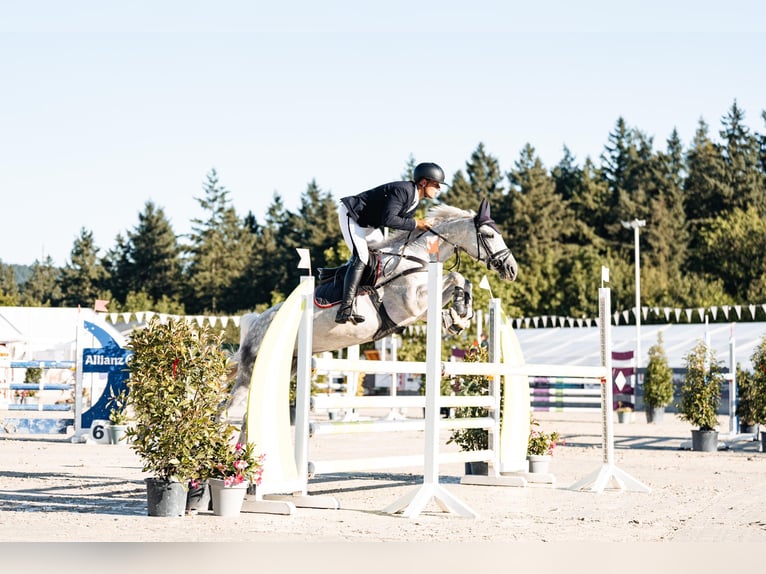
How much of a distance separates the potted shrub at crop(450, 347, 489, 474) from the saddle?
1.86m

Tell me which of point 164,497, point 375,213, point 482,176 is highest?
point 482,176

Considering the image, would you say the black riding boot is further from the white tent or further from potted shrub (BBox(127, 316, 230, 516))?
the white tent

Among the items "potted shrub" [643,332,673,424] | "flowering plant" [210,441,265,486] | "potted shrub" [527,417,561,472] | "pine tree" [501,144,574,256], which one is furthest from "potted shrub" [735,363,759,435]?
"pine tree" [501,144,574,256]

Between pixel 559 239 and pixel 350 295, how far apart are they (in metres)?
49.0

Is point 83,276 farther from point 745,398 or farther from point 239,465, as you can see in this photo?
point 239,465

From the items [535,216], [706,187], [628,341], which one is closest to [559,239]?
[535,216]

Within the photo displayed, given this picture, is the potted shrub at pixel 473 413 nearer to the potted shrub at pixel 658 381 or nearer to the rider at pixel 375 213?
the rider at pixel 375 213

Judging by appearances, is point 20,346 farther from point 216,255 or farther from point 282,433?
point 216,255

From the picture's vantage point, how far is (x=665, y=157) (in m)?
57.3

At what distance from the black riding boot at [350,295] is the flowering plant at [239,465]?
1.32m

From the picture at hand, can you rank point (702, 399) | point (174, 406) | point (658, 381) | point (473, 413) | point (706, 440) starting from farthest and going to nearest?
point (658, 381), point (706, 440), point (702, 399), point (473, 413), point (174, 406)

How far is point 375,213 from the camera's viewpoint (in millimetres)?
7039

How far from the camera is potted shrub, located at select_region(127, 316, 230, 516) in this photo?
6.05 m

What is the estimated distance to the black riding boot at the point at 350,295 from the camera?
7.07 metres
